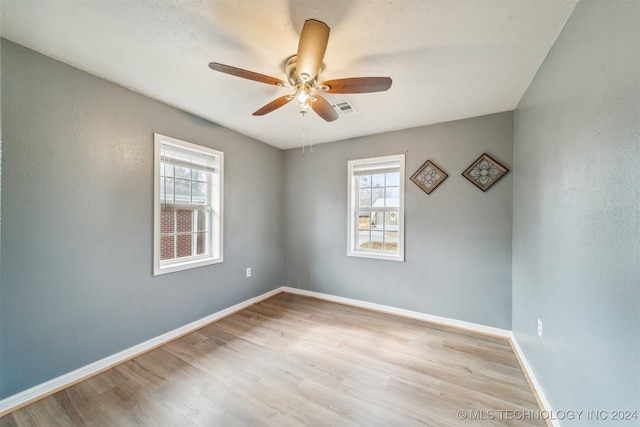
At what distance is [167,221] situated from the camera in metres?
2.44

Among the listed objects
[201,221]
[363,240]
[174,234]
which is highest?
[201,221]

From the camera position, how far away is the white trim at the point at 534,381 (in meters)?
1.45

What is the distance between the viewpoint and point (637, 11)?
2.63ft

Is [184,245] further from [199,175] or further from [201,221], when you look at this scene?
[199,175]

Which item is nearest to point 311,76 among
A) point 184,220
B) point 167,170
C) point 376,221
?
point 167,170

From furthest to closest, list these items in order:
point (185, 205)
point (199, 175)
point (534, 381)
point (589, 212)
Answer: point (199, 175) → point (185, 205) → point (534, 381) → point (589, 212)

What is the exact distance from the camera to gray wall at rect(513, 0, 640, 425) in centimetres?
85

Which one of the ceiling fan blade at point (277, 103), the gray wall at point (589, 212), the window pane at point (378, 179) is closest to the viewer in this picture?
the gray wall at point (589, 212)

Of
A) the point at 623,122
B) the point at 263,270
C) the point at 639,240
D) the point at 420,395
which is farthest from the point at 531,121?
the point at 263,270

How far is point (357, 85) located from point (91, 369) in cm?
297

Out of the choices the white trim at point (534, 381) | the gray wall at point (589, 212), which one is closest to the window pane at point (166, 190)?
the gray wall at point (589, 212)

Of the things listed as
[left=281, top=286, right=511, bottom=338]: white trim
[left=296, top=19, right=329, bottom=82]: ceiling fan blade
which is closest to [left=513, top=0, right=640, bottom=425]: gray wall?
[left=281, top=286, right=511, bottom=338]: white trim

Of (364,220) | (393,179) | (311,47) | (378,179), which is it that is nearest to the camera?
(311,47)

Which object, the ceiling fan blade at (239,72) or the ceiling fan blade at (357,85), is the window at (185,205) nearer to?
Answer: the ceiling fan blade at (239,72)
